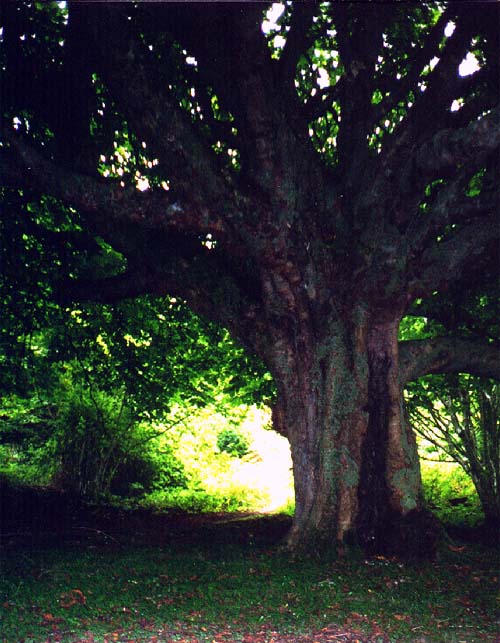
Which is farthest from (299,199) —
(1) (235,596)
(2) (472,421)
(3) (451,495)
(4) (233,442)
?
(4) (233,442)

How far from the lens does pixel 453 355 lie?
7145 millimetres

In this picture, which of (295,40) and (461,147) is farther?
(295,40)

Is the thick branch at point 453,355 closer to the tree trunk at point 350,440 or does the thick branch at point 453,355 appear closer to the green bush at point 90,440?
the tree trunk at point 350,440

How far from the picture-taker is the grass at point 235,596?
15.1 feet

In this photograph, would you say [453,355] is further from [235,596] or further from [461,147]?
[235,596]

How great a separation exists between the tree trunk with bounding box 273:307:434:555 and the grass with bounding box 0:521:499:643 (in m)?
0.40

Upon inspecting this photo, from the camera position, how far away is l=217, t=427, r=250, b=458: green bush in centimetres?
1889

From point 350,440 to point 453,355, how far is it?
5.84ft

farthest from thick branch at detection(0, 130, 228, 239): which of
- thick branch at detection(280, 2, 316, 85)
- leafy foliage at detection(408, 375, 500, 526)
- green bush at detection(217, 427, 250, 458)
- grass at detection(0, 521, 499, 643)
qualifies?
green bush at detection(217, 427, 250, 458)

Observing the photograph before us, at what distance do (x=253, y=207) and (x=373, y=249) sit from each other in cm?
145

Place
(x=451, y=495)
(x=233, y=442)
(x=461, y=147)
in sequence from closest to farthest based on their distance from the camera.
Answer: (x=461, y=147), (x=451, y=495), (x=233, y=442)

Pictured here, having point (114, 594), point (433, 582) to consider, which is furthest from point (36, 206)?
point (433, 582)

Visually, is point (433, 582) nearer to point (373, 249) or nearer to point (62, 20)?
point (373, 249)

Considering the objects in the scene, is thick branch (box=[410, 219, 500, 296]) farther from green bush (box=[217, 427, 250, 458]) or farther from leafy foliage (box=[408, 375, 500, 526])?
green bush (box=[217, 427, 250, 458])
